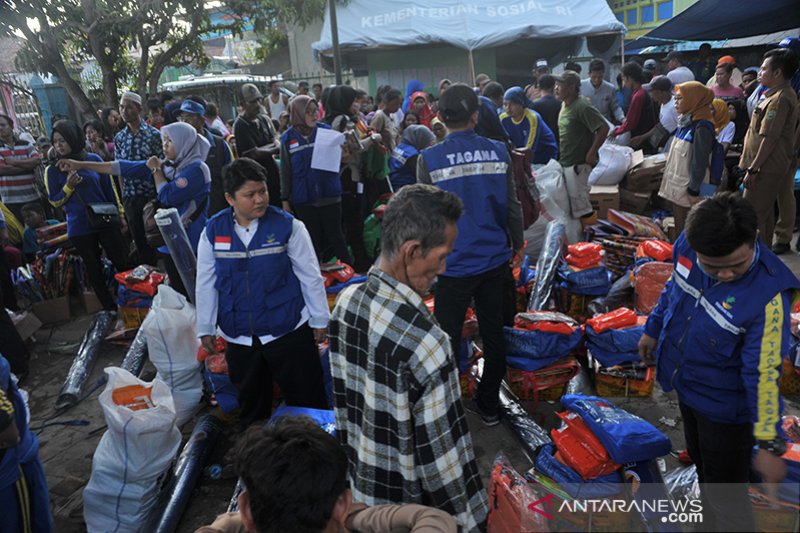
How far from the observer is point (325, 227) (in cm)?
530

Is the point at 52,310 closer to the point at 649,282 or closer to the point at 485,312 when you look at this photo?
the point at 485,312

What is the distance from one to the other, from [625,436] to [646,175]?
4477 millimetres

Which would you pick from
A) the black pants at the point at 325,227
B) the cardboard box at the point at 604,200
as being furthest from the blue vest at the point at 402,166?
the cardboard box at the point at 604,200

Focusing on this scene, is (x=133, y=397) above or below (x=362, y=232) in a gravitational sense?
below

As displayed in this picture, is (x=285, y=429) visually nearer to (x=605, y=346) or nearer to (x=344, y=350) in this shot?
(x=344, y=350)

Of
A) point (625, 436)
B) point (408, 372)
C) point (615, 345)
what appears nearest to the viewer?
point (408, 372)

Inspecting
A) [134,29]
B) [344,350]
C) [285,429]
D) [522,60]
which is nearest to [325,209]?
[344,350]

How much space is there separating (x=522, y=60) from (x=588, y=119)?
39.5 feet

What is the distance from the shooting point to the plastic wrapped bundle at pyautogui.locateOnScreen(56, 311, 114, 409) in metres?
4.13

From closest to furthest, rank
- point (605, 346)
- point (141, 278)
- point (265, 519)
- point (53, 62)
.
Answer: point (265, 519)
point (605, 346)
point (141, 278)
point (53, 62)

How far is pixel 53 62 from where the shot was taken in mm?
10539

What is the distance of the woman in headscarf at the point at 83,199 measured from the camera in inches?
190

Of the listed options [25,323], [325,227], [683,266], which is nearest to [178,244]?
[325,227]

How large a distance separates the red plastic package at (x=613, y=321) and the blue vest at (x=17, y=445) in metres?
3.01
